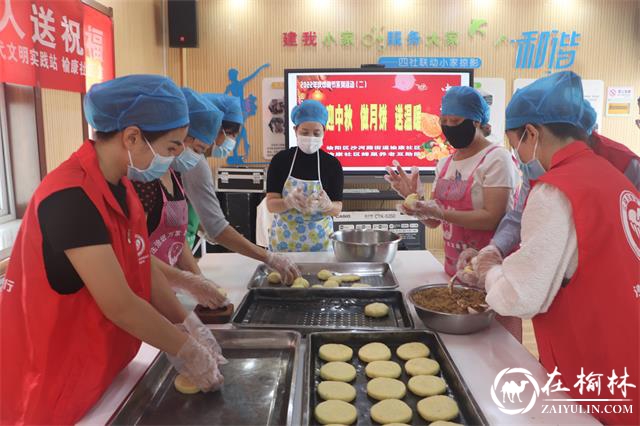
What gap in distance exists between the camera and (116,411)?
1.17 m

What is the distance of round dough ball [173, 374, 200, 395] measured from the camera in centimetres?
133

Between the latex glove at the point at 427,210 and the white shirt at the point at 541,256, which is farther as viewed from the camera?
the latex glove at the point at 427,210

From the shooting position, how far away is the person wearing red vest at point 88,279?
3.73 feet

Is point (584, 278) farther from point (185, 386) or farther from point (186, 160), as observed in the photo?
point (186, 160)

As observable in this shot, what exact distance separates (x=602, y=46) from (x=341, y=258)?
4763 millimetres

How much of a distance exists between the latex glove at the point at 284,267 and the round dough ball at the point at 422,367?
0.86m

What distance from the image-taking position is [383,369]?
1449 mm

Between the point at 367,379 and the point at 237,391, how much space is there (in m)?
0.40

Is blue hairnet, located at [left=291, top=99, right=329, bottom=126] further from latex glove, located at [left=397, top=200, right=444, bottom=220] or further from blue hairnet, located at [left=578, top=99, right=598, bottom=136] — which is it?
blue hairnet, located at [left=578, top=99, right=598, bottom=136]

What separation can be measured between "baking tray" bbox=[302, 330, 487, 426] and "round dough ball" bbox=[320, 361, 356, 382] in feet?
0.09

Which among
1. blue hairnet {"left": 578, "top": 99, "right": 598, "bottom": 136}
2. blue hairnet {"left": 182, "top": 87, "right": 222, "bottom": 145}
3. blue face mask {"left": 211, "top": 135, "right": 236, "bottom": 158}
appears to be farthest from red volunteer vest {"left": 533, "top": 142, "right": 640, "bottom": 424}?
blue face mask {"left": 211, "top": 135, "right": 236, "bottom": 158}

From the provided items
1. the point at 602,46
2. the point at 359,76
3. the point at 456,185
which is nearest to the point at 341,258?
the point at 456,185

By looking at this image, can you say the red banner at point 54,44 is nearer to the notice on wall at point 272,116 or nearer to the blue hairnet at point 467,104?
the notice on wall at point 272,116

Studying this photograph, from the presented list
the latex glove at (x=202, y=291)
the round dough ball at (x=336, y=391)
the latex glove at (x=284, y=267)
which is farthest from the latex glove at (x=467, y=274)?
the latex glove at (x=202, y=291)
